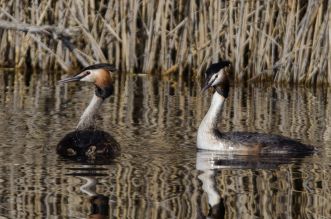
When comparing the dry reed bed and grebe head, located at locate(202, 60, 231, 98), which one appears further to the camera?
the dry reed bed

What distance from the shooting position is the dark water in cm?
734


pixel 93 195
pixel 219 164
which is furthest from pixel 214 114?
pixel 93 195

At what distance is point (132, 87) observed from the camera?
14.2 meters

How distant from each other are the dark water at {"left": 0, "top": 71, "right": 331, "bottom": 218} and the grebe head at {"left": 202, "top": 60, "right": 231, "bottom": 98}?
51cm

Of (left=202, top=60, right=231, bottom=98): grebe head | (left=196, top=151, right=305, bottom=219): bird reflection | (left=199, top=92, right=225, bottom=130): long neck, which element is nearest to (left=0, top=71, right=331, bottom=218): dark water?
(left=196, top=151, right=305, bottom=219): bird reflection

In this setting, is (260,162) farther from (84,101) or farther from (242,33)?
(242,33)

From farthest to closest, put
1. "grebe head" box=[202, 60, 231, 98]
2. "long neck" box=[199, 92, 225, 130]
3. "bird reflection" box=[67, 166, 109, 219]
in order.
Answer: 1. "grebe head" box=[202, 60, 231, 98]
2. "long neck" box=[199, 92, 225, 130]
3. "bird reflection" box=[67, 166, 109, 219]

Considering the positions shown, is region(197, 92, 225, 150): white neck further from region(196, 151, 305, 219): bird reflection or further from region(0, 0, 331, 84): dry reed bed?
region(0, 0, 331, 84): dry reed bed

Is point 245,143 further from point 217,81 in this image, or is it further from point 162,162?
point 162,162

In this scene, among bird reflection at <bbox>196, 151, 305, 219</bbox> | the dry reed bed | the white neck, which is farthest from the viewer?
the dry reed bed

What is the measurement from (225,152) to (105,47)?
5.76m

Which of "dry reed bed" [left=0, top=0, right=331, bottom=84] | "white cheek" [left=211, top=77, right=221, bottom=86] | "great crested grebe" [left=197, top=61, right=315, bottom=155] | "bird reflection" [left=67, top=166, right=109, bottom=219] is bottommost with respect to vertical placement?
"bird reflection" [left=67, top=166, right=109, bottom=219]

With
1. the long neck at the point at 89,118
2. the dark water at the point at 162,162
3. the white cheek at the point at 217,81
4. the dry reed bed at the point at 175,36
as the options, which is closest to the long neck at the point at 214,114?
the white cheek at the point at 217,81

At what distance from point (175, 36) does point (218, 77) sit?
15.4 feet
